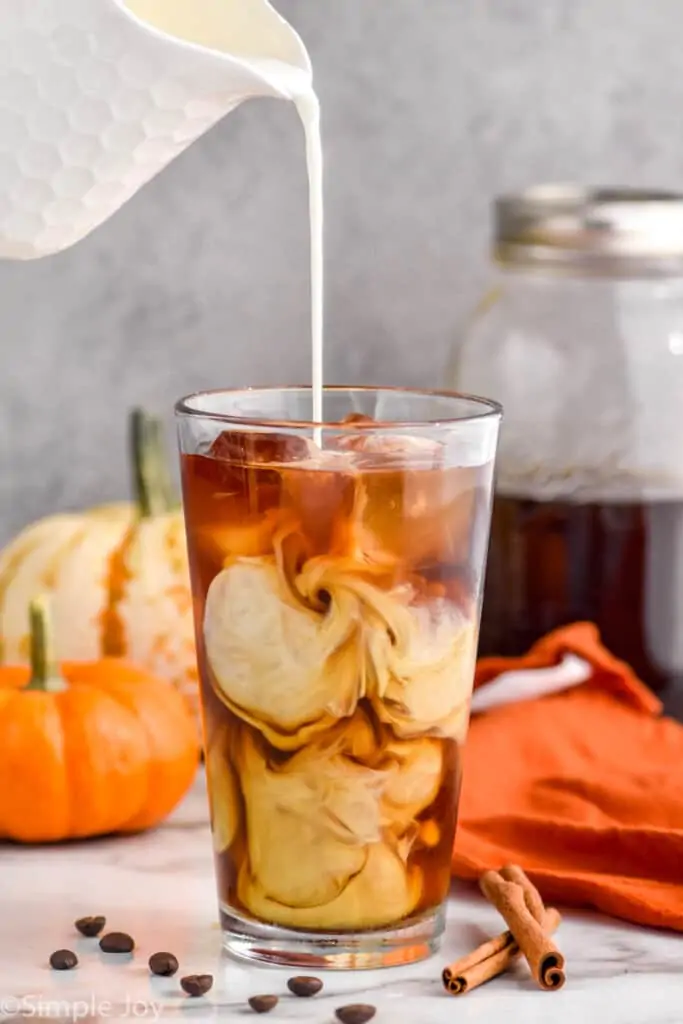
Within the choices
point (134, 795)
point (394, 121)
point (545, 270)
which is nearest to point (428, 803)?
point (134, 795)

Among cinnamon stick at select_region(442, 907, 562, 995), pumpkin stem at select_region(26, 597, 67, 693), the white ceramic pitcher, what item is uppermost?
the white ceramic pitcher

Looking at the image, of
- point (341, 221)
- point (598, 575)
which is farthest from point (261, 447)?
point (341, 221)

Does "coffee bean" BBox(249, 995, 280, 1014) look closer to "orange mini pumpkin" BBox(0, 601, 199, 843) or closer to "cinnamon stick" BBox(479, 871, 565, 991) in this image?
"cinnamon stick" BBox(479, 871, 565, 991)

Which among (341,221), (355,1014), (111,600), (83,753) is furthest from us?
(341,221)

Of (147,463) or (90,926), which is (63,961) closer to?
(90,926)

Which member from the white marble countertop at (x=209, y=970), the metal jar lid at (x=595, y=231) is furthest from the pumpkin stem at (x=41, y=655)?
the metal jar lid at (x=595, y=231)

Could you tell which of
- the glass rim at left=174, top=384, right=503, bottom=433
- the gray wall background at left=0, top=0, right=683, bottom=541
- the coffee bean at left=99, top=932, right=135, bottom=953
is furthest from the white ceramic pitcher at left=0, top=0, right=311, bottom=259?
the gray wall background at left=0, top=0, right=683, bottom=541
